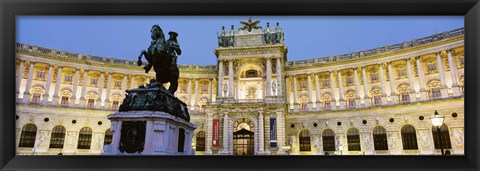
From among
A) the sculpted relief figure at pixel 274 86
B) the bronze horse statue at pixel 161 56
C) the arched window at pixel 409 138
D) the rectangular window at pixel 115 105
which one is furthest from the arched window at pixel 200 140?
the bronze horse statue at pixel 161 56

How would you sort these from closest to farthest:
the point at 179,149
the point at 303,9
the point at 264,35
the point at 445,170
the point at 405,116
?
1. the point at 445,170
2. the point at 303,9
3. the point at 179,149
4. the point at 405,116
5. the point at 264,35

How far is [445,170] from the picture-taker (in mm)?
5785

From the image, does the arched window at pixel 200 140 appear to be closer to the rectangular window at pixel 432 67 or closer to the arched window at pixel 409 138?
the arched window at pixel 409 138

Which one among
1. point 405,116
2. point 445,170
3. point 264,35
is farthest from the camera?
point 264,35

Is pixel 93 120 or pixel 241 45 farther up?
pixel 241 45

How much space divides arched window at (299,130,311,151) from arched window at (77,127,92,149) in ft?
88.7

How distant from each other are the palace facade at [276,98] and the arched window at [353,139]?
0.12 m

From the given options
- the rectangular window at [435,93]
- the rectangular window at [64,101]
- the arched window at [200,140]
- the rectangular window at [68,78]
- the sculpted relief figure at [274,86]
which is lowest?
the arched window at [200,140]

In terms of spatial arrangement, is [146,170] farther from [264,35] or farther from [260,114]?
[264,35]

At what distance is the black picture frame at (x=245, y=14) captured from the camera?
231 inches

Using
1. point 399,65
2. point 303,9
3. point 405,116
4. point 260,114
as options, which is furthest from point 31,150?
point 399,65

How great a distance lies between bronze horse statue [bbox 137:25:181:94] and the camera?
10188 mm

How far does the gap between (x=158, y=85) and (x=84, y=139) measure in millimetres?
33449

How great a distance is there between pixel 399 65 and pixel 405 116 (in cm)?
743
